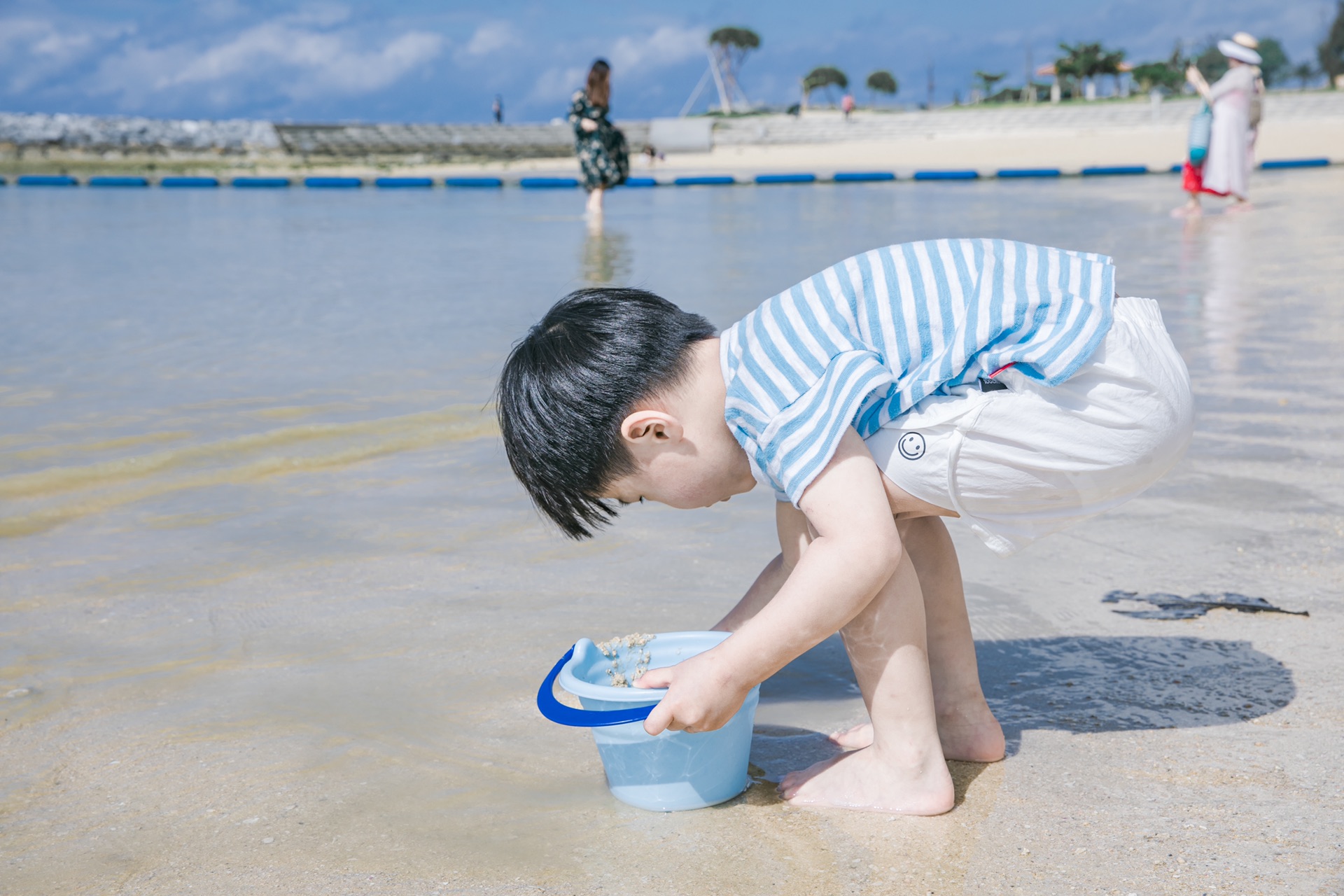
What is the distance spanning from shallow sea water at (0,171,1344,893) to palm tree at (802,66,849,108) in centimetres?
5673

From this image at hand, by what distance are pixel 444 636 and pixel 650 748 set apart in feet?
2.40

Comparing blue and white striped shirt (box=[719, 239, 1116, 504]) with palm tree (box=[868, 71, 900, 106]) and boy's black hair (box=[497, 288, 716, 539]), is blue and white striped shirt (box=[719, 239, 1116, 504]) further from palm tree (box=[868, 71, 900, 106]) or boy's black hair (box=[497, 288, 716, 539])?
palm tree (box=[868, 71, 900, 106])

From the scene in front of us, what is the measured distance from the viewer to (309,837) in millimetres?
1538

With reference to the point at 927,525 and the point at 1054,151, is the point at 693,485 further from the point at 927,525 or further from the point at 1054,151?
the point at 1054,151

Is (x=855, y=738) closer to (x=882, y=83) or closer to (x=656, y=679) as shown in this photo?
(x=656, y=679)

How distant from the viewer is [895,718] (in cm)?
161

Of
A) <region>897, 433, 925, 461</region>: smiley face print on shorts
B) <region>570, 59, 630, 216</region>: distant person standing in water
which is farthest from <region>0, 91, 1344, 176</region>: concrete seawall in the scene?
<region>897, 433, 925, 461</region>: smiley face print on shorts

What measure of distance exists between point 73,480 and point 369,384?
1.29m

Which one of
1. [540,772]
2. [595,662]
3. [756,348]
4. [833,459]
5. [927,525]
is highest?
[756,348]

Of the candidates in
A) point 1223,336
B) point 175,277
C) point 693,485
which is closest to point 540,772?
point 693,485

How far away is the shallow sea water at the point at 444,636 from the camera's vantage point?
1.51 meters

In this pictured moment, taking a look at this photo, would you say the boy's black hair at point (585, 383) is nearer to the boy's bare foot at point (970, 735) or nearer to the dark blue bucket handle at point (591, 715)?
the dark blue bucket handle at point (591, 715)

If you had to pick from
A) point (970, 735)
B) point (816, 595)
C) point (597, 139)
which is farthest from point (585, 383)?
point (597, 139)

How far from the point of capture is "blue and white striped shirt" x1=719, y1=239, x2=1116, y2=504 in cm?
152
